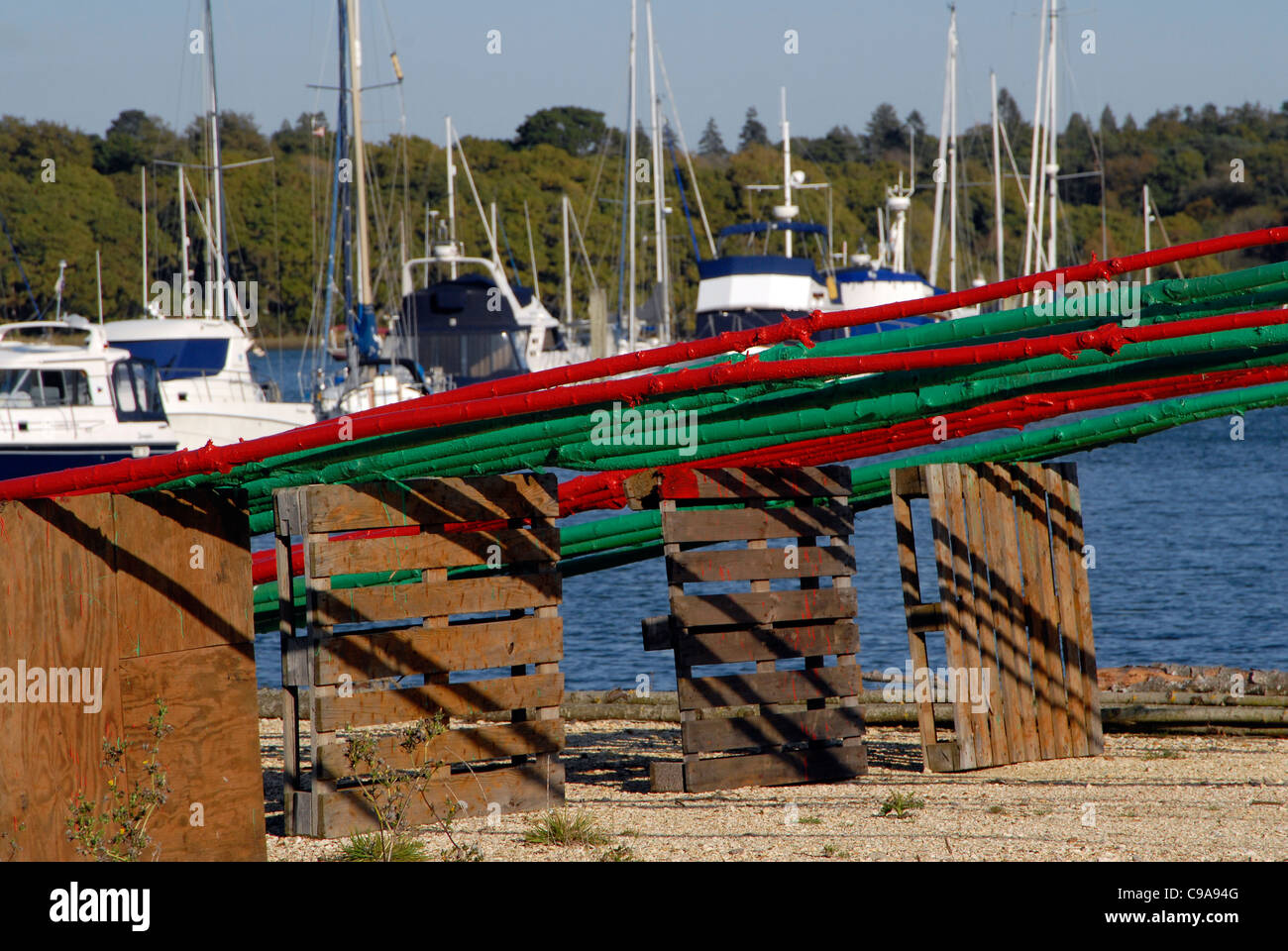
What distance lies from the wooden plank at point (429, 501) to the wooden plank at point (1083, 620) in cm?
379

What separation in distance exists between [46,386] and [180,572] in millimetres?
25068

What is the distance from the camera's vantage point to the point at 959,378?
21.6 ft

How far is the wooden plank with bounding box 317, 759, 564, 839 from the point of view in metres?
7.11

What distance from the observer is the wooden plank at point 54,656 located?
5891mm

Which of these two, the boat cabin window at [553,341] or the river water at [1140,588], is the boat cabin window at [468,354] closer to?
the boat cabin window at [553,341]

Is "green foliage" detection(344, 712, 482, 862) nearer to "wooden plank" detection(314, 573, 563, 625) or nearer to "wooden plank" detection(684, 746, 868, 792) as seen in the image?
"wooden plank" detection(314, 573, 563, 625)

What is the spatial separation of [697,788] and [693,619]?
100 centimetres

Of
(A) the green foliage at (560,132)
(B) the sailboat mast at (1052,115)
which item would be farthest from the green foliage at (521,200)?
(B) the sailboat mast at (1052,115)

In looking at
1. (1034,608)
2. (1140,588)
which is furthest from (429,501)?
(1140,588)

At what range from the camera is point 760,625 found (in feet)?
28.3

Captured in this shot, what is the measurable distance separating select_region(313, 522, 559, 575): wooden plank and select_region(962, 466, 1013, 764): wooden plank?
2.85 m

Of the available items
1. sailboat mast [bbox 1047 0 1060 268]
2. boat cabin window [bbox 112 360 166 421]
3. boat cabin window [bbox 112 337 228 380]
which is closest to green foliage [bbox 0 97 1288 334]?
sailboat mast [bbox 1047 0 1060 268]

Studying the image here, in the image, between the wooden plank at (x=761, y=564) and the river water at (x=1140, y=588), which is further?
the river water at (x=1140, y=588)
